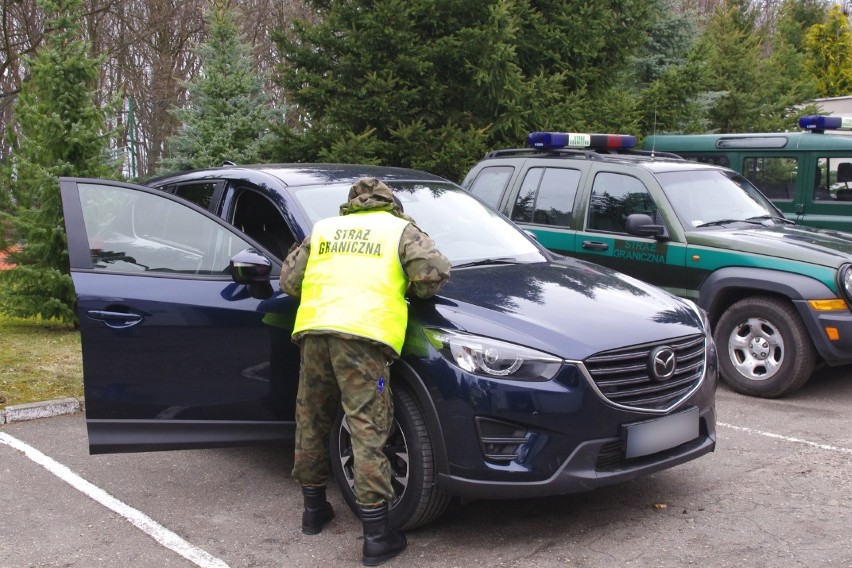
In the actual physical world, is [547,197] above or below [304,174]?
below

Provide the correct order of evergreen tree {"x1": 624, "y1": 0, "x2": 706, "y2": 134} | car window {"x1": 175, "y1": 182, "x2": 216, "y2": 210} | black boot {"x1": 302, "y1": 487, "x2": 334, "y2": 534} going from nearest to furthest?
black boot {"x1": 302, "y1": 487, "x2": 334, "y2": 534}
car window {"x1": 175, "y1": 182, "x2": 216, "y2": 210}
evergreen tree {"x1": 624, "y1": 0, "x2": 706, "y2": 134}

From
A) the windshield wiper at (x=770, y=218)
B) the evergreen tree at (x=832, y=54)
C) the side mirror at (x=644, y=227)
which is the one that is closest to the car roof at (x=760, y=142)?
the windshield wiper at (x=770, y=218)

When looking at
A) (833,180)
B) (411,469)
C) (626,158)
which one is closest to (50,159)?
(626,158)

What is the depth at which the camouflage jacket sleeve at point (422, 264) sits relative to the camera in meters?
3.92

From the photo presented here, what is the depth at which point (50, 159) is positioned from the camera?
327 inches

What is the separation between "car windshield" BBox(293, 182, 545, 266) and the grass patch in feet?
9.44

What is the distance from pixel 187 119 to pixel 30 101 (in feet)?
14.2

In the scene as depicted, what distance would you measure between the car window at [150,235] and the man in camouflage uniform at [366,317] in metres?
0.87

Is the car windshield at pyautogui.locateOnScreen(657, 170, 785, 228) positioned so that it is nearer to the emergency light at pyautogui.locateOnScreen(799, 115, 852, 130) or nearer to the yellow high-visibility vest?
the emergency light at pyautogui.locateOnScreen(799, 115, 852, 130)

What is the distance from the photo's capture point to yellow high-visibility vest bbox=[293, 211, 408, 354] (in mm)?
3877

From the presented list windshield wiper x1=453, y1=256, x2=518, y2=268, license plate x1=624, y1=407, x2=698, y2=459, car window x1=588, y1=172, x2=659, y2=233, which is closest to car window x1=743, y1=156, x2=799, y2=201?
car window x1=588, y1=172, x2=659, y2=233

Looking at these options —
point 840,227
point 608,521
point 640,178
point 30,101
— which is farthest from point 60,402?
point 840,227

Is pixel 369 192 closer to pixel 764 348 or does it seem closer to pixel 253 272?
pixel 253 272

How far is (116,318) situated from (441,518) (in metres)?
1.91
